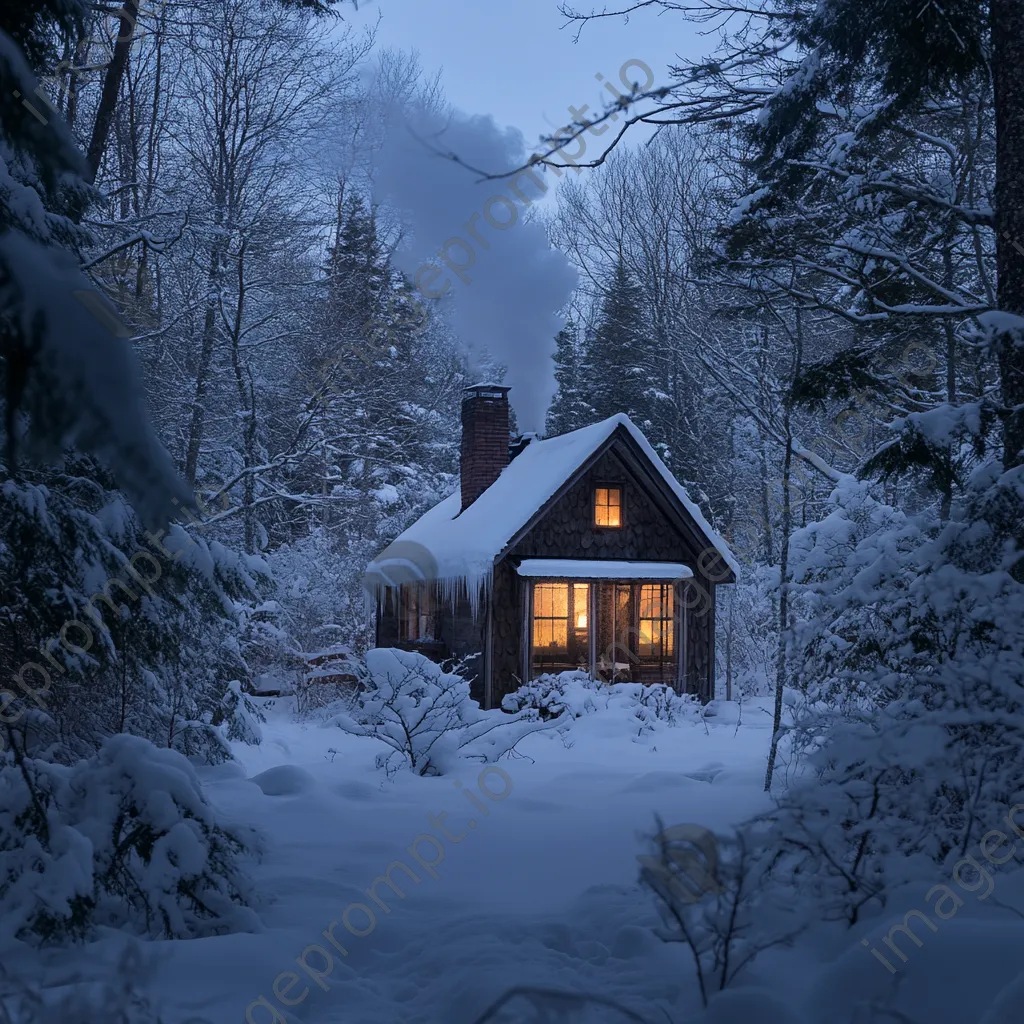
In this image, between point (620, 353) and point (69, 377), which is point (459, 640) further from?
point (69, 377)

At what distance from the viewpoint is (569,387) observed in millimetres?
36312

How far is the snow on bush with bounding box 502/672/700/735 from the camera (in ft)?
44.1

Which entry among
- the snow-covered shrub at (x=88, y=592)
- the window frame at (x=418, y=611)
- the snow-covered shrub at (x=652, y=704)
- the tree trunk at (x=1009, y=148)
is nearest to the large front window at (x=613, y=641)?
the window frame at (x=418, y=611)

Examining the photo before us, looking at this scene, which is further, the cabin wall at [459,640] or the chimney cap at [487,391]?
the chimney cap at [487,391]

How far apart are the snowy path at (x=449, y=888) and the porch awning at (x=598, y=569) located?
6.11m

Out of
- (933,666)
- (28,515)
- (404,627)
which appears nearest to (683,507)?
(404,627)

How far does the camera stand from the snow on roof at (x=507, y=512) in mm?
16172

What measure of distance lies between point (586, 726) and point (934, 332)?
7.16 m

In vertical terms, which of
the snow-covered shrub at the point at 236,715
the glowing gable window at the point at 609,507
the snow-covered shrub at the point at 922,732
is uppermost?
the glowing gable window at the point at 609,507

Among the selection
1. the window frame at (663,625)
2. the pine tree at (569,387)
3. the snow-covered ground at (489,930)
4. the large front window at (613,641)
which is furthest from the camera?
the pine tree at (569,387)

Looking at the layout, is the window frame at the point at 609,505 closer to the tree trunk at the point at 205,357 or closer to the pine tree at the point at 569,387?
the tree trunk at the point at 205,357

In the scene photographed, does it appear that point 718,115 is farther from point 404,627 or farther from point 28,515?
point 404,627

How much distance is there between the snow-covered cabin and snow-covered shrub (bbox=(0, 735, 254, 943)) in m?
11.4

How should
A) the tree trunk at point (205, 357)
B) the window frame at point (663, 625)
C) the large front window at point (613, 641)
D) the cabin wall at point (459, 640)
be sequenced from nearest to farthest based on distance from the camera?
the tree trunk at point (205, 357), the cabin wall at point (459, 640), the large front window at point (613, 641), the window frame at point (663, 625)
